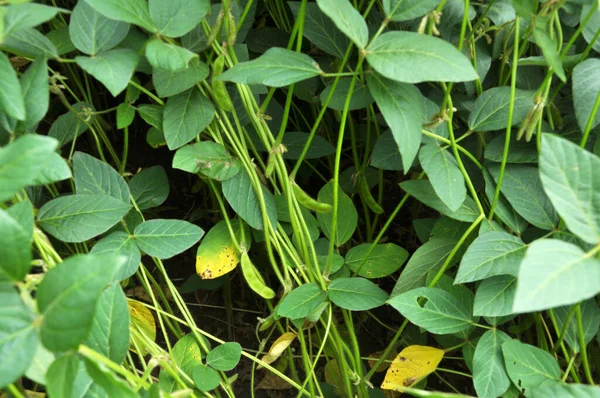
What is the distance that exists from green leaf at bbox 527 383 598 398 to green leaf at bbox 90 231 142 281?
0.54m

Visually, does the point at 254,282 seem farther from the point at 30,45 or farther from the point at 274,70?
the point at 30,45

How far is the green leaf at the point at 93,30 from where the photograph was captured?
0.66 m

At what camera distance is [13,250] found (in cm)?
43

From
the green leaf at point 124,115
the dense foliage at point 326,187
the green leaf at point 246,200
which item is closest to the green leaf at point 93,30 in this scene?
the dense foliage at point 326,187

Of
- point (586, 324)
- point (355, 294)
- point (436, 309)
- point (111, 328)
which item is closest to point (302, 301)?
point (355, 294)

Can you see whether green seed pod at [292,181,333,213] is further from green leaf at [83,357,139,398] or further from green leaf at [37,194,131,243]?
green leaf at [83,357,139,398]

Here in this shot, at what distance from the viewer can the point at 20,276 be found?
0.43 m

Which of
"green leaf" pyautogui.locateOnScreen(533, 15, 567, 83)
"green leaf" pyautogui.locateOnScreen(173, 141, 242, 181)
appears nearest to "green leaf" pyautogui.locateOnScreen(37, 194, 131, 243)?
"green leaf" pyautogui.locateOnScreen(173, 141, 242, 181)

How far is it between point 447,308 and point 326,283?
184mm

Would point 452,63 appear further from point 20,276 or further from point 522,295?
point 20,276

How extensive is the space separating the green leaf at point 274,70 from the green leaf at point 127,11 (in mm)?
111

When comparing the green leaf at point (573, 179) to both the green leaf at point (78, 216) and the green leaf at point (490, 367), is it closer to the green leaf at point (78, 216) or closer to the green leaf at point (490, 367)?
the green leaf at point (490, 367)

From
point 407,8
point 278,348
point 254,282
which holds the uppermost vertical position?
point 407,8

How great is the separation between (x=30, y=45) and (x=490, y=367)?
71cm
